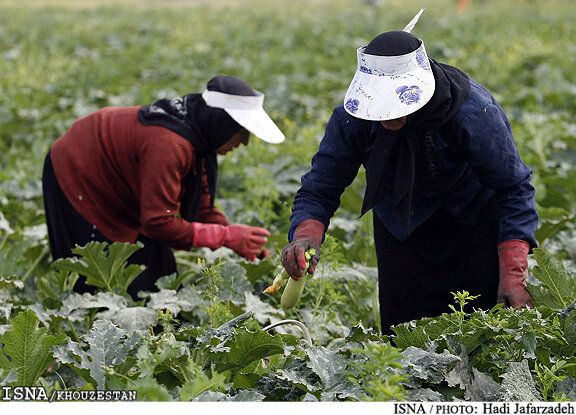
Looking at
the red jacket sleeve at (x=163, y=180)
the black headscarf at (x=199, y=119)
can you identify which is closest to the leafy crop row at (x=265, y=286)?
the red jacket sleeve at (x=163, y=180)

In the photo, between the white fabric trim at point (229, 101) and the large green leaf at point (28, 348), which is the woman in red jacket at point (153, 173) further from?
the large green leaf at point (28, 348)

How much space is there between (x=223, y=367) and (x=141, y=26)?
47.2 ft

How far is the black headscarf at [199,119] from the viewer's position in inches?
144

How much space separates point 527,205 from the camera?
283 cm

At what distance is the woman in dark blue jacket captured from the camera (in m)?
2.61

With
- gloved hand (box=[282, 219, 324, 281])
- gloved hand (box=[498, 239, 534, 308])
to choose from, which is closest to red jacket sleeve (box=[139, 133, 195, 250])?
gloved hand (box=[282, 219, 324, 281])

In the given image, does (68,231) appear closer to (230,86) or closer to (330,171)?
(230,86)

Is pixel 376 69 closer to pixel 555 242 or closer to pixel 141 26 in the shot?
pixel 555 242

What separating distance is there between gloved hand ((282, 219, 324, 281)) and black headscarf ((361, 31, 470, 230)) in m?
0.24

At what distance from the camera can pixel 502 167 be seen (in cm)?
276

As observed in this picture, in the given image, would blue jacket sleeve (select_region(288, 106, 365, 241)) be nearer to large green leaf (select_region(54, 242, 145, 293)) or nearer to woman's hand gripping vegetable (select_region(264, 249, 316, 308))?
woman's hand gripping vegetable (select_region(264, 249, 316, 308))

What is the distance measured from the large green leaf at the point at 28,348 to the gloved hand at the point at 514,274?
1601 millimetres

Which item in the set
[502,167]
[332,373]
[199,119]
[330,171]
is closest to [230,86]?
[199,119]
